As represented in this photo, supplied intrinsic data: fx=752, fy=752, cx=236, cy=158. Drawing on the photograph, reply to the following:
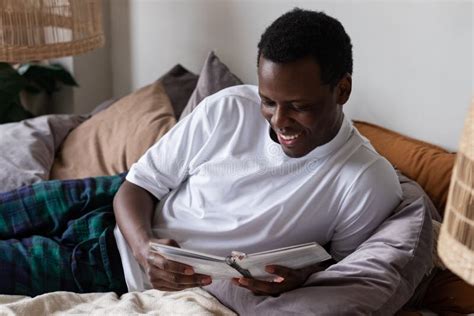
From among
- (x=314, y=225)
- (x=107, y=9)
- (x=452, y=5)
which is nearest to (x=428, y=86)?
(x=452, y=5)

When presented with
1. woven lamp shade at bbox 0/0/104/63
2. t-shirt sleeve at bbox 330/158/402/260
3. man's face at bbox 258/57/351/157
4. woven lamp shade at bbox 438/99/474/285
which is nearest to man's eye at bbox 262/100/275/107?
man's face at bbox 258/57/351/157

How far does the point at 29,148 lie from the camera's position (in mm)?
2055

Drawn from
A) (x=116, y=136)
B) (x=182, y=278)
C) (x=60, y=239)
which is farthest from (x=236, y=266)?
(x=116, y=136)

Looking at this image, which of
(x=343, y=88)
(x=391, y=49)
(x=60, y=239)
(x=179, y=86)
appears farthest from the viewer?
(x=179, y=86)

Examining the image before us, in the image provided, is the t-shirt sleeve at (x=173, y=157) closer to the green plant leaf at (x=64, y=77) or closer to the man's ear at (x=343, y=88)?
the man's ear at (x=343, y=88)

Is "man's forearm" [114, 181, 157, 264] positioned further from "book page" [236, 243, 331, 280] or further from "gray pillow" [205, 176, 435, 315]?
"book page" [236, 243, 331, 280]

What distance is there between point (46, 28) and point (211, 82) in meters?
0.48

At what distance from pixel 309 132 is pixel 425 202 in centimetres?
28

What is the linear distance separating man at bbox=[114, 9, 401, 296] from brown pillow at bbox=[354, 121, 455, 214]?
199 mm

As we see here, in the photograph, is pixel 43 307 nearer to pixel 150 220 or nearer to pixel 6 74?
pixel 150 220

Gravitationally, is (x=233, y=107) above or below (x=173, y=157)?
above

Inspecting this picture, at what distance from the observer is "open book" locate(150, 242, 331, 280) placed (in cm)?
127

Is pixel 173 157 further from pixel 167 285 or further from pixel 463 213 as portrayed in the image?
pixel 463 213

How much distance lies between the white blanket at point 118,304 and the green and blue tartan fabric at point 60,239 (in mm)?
79
